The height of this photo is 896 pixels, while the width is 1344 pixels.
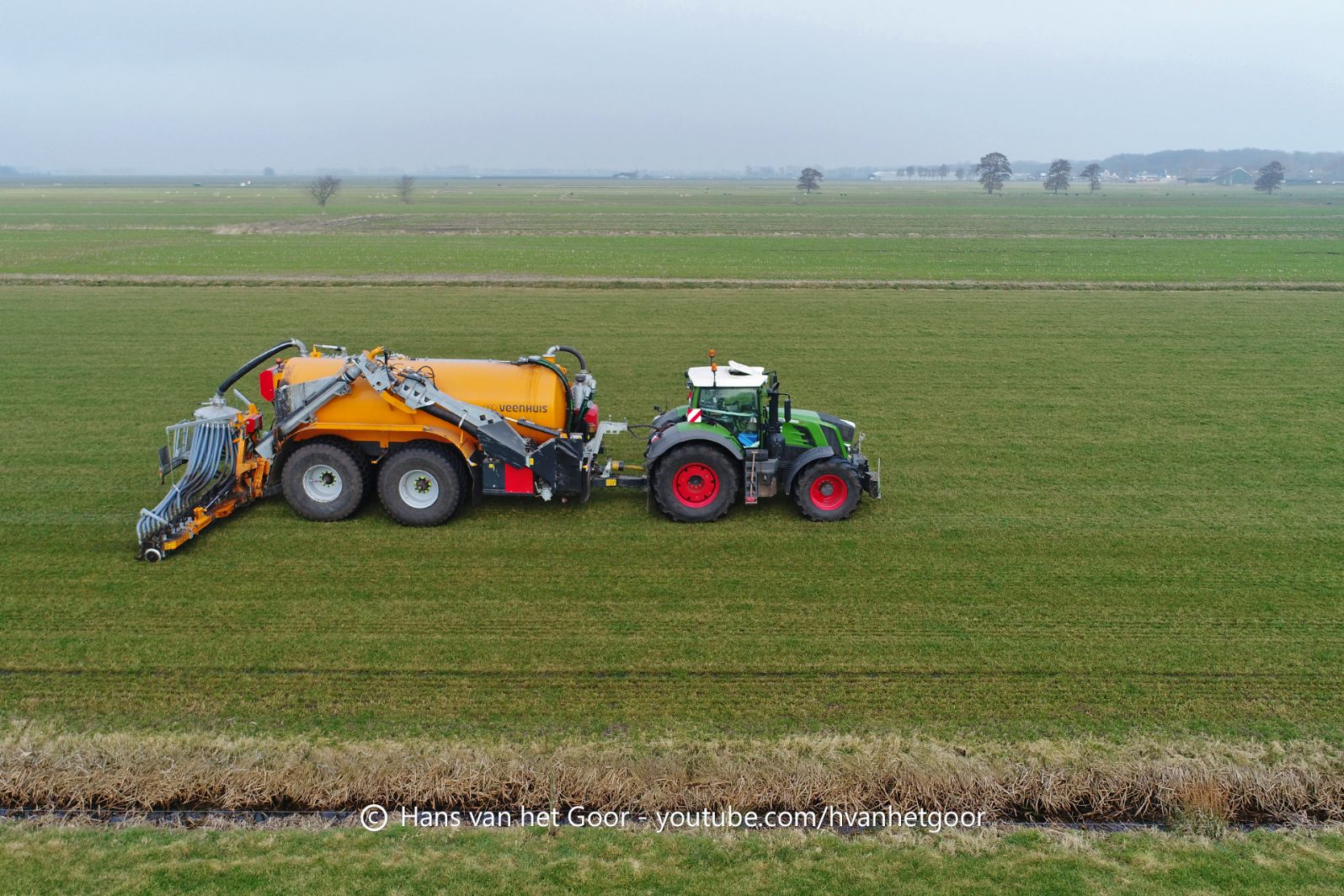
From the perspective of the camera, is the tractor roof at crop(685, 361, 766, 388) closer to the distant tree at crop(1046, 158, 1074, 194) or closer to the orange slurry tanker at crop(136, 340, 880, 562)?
the orange slurry tanker at crop(136, 340, 880, 562)

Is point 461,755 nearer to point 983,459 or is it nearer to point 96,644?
point 96,644

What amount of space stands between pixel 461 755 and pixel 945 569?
673 cm

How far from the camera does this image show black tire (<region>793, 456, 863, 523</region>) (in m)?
13.6

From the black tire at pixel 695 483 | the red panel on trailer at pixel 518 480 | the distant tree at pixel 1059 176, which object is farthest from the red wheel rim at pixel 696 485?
the distant tree at pixel 1059 176

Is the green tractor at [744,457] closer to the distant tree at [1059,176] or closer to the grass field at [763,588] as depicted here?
the grass field at [763,588]

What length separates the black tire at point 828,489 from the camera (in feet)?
44.7

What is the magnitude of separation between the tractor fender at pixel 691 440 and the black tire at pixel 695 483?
0.37 ft

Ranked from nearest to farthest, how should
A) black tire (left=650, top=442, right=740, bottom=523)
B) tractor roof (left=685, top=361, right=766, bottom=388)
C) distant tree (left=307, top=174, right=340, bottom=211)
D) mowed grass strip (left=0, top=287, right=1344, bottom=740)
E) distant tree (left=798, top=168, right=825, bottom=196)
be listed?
mowed grass strip (left=0, top=287, right=1344, bottom=740) < black tire (left=650, top=442, right=740, bottom=523) < tractor roof (left=685, top=361, right=766, bottom=388) < distant tree (left=307, top=174, right=340, bottom=211) < distant tree (left=798, top=168, right=825, bottom=196)

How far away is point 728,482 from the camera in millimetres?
13641

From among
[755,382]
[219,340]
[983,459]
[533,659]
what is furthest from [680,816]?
[219,340]

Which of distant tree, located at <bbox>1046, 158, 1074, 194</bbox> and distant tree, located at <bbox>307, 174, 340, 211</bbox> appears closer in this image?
distant tree, located at <bbox>307, 174, 340, 211</bbox>

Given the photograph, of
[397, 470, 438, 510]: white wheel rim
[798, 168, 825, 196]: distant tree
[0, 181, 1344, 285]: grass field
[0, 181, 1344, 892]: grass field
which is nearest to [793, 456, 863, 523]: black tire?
[0, 181, 1344, 892]: grass field

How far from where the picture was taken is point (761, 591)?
11.6 meters

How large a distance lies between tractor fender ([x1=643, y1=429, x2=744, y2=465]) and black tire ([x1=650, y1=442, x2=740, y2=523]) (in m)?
0.11
